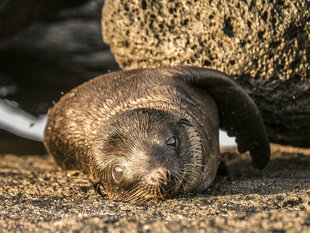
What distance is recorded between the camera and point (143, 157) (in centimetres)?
403

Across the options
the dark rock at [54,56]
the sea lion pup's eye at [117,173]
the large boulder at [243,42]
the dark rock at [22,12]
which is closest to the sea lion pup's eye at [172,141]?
the sea lion pup's eye at [117,173]

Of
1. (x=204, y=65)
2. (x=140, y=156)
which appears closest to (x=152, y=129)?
(x=140, y=156)

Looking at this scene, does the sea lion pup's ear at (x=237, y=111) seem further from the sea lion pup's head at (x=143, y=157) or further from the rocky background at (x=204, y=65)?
the sea lion pup's head at (x=143, y=157)

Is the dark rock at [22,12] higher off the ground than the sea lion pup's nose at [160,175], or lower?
higher

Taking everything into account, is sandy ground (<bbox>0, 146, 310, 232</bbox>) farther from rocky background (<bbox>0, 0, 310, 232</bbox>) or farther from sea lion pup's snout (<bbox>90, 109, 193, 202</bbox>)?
sea lion pup's snout (<bbox>90, 109, 193, 202</bbox>)

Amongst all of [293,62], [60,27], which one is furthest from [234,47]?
[60,27]

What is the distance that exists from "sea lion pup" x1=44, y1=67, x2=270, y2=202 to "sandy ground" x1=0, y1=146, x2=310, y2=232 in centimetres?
21

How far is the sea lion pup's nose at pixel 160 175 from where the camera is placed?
388 centimetres

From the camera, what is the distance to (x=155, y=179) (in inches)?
154

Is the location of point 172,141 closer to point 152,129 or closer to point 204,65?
point 152,129

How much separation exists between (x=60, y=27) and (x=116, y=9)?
12.4ft

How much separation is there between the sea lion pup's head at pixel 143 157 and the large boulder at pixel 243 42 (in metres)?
1.81

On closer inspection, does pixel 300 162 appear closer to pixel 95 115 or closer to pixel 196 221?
pixel 95 115

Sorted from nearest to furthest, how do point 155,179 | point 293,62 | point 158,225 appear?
point 158,225, point 155,179, point 293,62
